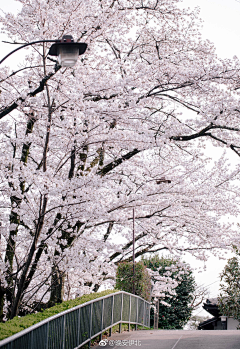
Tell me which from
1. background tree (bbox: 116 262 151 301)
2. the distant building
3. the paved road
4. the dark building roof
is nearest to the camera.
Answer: the paved road

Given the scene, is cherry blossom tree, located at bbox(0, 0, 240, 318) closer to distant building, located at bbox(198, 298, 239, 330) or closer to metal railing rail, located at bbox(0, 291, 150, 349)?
metal railing rail, located at bbox(0, 291, 150, 349)

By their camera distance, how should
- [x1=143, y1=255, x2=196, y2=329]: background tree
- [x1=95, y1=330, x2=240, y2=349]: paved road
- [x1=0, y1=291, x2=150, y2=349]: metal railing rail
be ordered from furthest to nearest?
1. [x1=143, y1=255, x2=196, y2=329]: background tree
2. [x1=95, y1=330, x2=240, y2=349]: paved road
3. [x1=0, y1=291, x2=150, y2=349]: metal railing rail

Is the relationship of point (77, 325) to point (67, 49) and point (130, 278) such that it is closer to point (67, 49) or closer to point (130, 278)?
point (67, 49)

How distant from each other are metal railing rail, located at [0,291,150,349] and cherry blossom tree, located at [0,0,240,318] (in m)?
1.45

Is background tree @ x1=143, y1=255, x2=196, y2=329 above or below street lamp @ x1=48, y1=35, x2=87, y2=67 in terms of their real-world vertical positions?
below

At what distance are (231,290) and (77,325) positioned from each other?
9.31m

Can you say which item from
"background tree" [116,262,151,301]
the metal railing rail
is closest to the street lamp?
the metal railing rail

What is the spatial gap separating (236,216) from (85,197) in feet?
26.2

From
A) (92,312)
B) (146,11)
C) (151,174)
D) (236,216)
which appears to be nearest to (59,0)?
(146,11)

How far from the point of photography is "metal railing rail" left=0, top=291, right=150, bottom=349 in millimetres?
4806

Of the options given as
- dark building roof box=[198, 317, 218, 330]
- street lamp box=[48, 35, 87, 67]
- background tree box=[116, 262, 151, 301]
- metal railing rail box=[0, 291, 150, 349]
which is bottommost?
dark building roof box=[198, 317, 218, 330]

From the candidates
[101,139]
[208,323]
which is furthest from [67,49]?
[208,323]

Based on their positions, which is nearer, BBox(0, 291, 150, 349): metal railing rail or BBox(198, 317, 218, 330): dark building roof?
BBox(0, 291, 150, 349): metal railing rail

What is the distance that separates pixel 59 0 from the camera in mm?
10484
